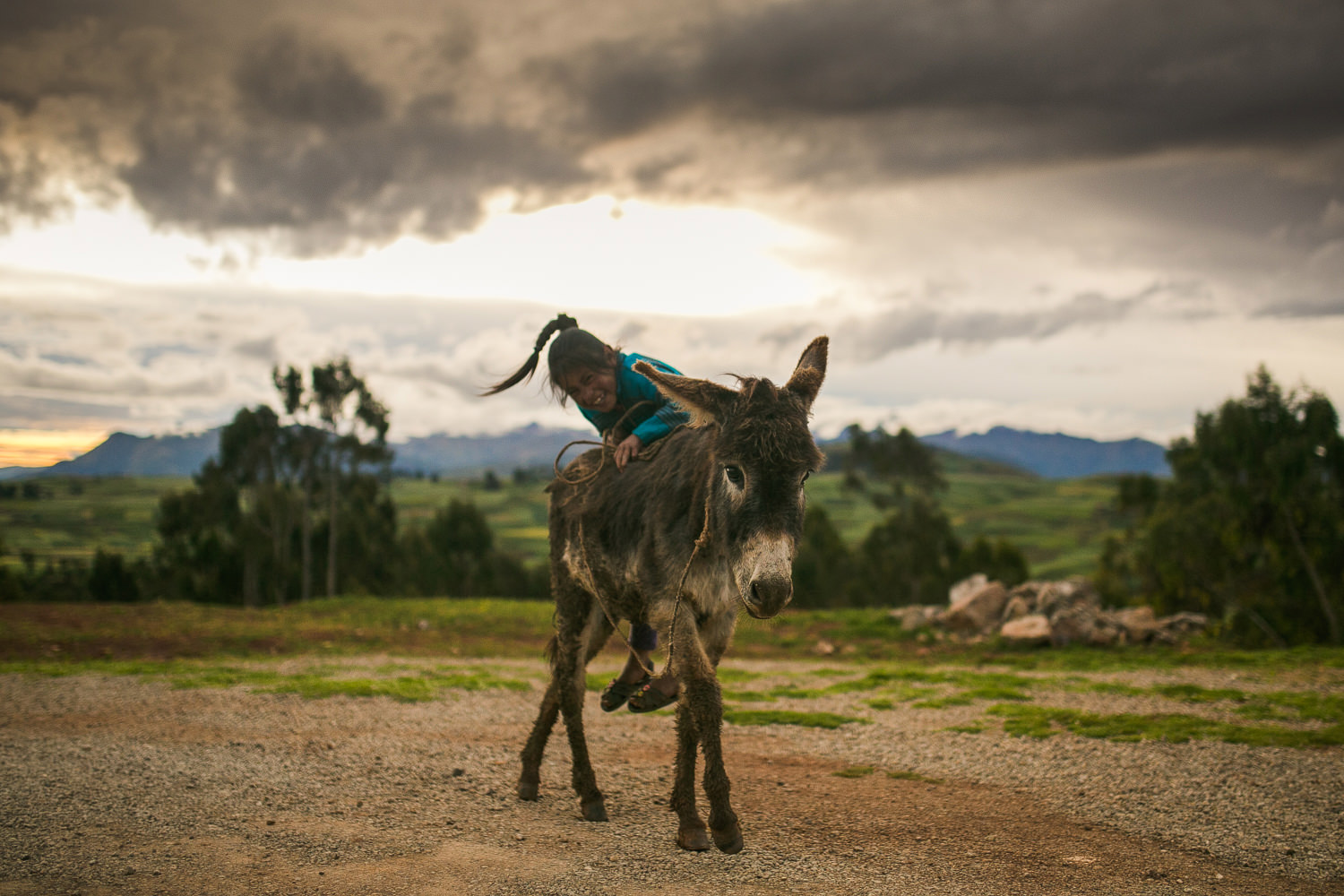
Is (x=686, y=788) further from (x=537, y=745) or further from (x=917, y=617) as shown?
(x=917, y=617)

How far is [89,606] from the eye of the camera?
31.2 metres

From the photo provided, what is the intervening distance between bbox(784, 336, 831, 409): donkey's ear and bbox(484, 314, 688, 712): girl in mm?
1206

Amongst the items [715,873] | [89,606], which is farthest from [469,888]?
[89,606]

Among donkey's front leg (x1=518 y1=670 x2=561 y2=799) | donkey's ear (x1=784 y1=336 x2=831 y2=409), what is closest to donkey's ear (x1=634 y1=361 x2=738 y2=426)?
donkey's ear (x1=784 y1=336 x2=831 y2=409)

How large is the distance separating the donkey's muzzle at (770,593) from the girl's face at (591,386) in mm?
2787

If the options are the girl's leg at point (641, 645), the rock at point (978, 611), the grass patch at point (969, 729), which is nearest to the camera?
the girl's leg at point (641, 645)

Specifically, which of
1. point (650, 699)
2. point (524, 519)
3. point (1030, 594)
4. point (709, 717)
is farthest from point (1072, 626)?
point (524, 519)

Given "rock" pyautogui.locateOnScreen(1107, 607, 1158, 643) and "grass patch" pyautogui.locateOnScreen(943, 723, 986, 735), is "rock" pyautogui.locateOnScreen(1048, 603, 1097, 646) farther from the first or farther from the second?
"grass patch" pyautogui.locateOnScreen(943, 723, 986, 735)

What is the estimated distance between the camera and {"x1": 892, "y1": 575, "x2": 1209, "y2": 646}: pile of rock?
21812mm

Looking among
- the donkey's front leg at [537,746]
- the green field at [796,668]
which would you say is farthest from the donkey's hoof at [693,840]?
the donkey's front leg at [537,746]

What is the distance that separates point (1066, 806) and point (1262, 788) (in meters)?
2.10

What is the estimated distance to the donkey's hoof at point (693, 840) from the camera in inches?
228

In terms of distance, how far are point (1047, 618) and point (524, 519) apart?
6050 inches

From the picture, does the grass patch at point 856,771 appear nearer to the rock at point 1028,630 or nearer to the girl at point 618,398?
the girl at point 618,398
